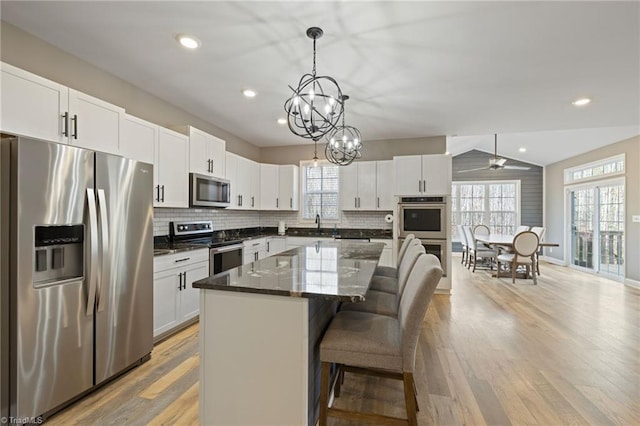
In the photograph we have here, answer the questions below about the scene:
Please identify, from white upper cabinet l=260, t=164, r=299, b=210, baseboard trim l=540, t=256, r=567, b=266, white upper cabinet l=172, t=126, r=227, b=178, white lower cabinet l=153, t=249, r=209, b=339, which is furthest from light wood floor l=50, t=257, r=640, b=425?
baseboard trim l=540, t=256, r=567, b=266

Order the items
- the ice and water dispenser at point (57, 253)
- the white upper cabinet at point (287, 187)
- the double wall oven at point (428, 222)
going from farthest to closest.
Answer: the white upper cabinet at point (287, 187)
the double wall oven at point (428, 222)
the ice and water dispenser at point (57, 253)

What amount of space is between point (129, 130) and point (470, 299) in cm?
489

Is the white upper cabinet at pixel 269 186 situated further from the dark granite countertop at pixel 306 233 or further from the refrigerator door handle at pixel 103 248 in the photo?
the refrigerator door handle at pixel 103 248

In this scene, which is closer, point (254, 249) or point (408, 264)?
point (408, 264)

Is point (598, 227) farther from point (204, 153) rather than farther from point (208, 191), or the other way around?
point (204, 153)

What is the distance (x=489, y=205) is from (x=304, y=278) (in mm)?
8694

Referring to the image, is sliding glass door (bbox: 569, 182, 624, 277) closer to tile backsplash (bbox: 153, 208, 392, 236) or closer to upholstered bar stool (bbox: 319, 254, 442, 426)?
tile backsplash (bbox: 153, 208, 392, 236)

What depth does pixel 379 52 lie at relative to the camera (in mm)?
2520

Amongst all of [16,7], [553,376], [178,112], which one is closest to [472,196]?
[553,376]

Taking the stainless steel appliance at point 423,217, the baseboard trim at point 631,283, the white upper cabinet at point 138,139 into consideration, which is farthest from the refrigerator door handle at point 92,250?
the baseboard trim at point 631,283

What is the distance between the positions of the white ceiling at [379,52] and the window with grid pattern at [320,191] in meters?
1.73

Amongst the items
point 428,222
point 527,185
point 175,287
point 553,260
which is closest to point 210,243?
point 175,287

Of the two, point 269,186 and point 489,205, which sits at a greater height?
point 269,186

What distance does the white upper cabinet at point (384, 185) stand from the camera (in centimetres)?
517
